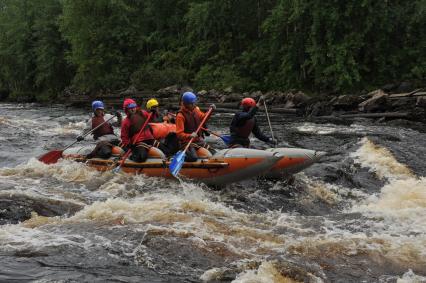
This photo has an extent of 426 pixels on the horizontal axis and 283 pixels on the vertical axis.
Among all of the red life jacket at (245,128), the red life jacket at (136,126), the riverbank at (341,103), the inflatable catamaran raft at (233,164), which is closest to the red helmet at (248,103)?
the red life jacket at (245,128)

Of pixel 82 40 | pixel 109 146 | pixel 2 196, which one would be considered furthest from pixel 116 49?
pixel 2 196

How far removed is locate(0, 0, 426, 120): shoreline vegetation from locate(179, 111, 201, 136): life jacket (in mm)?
10738

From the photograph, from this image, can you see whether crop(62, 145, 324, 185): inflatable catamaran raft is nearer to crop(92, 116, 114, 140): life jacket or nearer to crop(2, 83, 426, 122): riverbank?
crop(92, 116, 114, 140): life jacket

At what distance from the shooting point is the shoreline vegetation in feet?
78.8

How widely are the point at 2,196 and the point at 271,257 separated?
4463mm

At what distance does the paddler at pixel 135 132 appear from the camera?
31.0 feet

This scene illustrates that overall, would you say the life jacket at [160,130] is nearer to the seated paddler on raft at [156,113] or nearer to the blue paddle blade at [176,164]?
the seated paddler on raft at [156,113]

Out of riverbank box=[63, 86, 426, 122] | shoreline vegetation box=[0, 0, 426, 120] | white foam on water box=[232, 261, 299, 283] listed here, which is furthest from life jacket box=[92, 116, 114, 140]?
shoreline vegetation box=[0, 0, 426, 120]

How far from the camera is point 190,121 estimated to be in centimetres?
941

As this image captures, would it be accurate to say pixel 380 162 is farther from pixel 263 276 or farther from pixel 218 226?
pixel 263 276

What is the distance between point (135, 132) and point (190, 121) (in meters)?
1.13

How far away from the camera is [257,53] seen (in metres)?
30.2

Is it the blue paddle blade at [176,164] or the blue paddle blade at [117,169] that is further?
the blue paddle blade at [117,169]

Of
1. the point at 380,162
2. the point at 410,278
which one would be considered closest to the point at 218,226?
the point at 410,278
